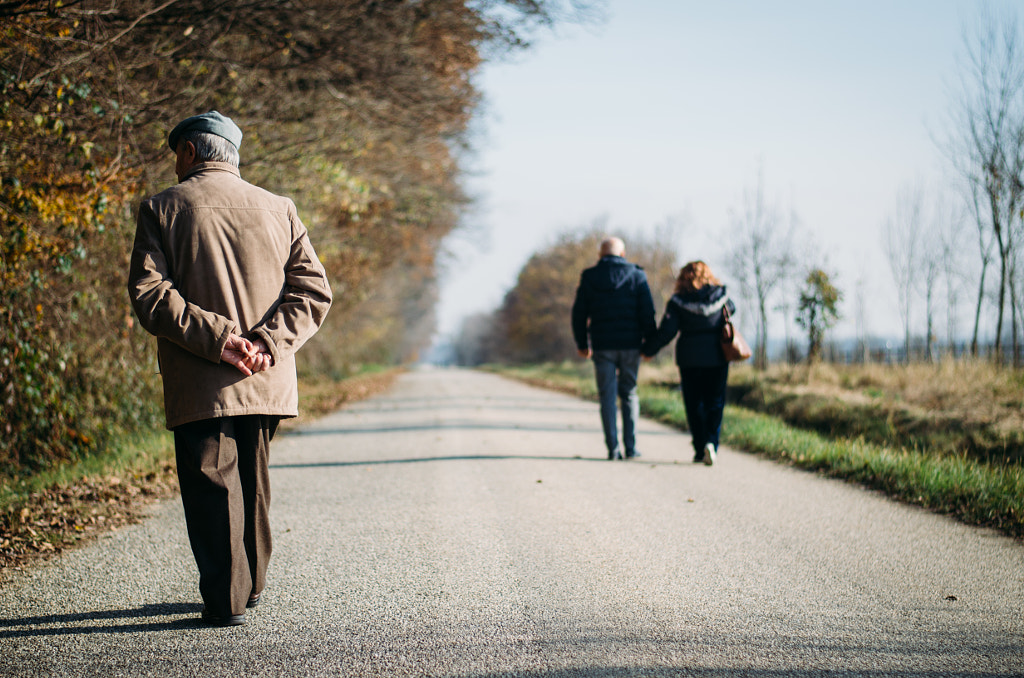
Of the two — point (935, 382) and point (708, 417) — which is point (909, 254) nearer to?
point (935, 382)

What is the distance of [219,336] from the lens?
2967mm

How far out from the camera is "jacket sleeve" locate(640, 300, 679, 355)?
24.3ft

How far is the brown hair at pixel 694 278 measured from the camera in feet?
24.4

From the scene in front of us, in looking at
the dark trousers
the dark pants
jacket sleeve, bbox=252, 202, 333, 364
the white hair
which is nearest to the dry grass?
Answer: the dark pants

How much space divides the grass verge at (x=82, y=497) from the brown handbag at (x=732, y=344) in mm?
5136

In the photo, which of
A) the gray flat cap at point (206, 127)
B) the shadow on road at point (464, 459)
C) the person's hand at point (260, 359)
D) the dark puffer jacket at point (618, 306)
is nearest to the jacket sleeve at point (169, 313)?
the person's hand at point (260, 359)

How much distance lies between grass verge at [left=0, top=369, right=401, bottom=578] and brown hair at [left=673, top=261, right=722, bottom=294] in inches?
200

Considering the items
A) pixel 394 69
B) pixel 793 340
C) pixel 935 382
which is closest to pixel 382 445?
pixel 394 69

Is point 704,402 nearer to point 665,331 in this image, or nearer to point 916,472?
point 665,331

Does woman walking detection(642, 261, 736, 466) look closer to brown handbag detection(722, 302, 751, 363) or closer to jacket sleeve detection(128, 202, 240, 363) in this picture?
brown handbag detection(722, 302, 751, 363)

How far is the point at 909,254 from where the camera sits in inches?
1110

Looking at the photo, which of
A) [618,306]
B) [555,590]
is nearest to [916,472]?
[618,306]

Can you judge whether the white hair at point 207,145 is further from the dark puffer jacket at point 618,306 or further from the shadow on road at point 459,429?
the shadow on road at point 459,429

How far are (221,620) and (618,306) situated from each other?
535 centimetres
